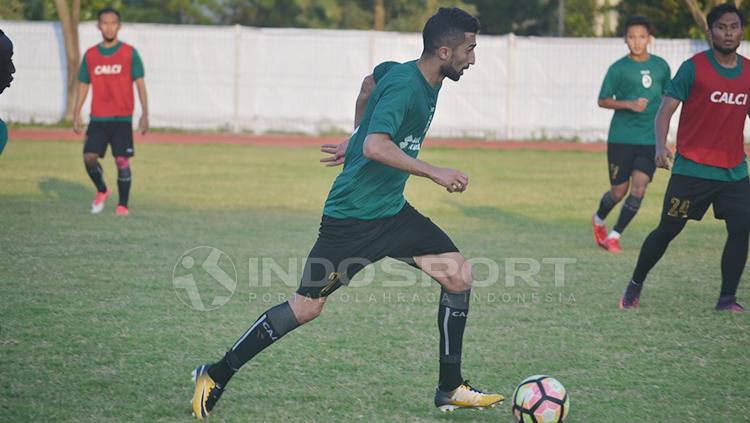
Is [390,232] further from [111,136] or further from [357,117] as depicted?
[111,136]

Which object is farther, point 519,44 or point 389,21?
point 389,21

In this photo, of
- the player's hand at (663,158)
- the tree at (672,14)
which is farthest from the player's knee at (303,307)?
the tree at (672,14)

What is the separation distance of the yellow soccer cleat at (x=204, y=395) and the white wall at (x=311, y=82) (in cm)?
2286

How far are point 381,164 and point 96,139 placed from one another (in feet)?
26.5

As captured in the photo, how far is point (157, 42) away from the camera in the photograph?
27797 mm

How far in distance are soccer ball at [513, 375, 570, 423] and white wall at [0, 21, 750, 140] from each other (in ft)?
75.2

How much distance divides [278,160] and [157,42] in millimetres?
8482

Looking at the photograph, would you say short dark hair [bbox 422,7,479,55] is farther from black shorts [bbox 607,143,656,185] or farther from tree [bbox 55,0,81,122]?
tree [bbox 55,0,81,122]

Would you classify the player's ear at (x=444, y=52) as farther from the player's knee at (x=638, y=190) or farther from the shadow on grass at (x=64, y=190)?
the shadow on grass at (x=64, y=190)

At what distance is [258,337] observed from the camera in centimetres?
521

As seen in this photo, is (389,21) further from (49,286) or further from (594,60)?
(49,286)

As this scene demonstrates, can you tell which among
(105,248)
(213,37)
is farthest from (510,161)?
(105,248)

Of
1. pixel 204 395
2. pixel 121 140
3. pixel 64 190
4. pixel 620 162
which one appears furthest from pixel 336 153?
pixel 64 190

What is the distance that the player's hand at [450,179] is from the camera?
4.80 meters
